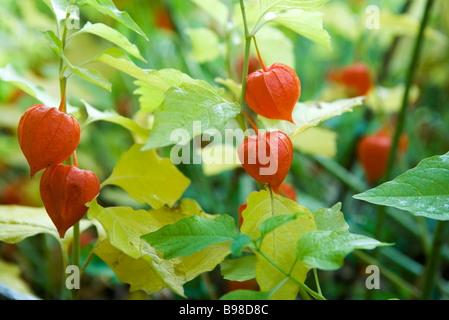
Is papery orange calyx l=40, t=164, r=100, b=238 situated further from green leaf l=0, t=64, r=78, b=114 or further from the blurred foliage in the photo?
the blurred foliage

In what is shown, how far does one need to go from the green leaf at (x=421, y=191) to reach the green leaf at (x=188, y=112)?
104 millimetres

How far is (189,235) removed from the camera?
26 cm

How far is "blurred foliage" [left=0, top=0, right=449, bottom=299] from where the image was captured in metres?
0.76

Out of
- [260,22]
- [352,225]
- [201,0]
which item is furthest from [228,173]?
[260,22]

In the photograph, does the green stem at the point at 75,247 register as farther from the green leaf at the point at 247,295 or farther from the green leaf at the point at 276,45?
the green leaf at the point at 276,45

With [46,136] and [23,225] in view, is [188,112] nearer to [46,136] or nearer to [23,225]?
[46,136]

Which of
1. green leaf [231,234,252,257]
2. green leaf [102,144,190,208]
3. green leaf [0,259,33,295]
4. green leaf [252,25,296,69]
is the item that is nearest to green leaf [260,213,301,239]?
green leaf [231,234,252,257]

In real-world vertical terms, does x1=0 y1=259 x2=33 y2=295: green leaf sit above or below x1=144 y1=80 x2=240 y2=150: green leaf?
below

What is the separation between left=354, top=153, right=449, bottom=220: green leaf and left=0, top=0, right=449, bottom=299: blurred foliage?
25 centimetres

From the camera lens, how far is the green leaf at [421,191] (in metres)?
0.25

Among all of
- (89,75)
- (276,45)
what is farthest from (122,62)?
(276,45)

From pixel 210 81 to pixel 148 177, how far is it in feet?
1.83

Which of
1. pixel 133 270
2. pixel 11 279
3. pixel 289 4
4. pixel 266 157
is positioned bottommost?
pixel 11 279
